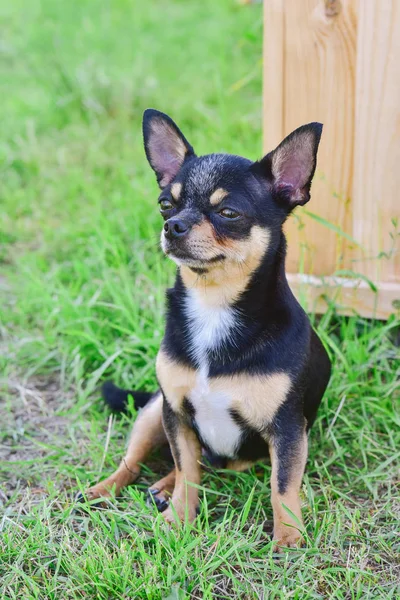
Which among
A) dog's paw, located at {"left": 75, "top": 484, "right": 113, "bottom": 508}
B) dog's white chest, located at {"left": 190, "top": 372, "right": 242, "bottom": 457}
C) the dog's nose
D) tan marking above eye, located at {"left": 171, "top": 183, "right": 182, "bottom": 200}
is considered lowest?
dog's paw, located at {"left": 75, "top": 484, "right": 113, "bottom": 508}

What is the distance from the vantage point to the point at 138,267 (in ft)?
13.7

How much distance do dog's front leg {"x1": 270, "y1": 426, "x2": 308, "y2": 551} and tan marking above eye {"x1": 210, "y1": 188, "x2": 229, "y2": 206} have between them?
0.83 m

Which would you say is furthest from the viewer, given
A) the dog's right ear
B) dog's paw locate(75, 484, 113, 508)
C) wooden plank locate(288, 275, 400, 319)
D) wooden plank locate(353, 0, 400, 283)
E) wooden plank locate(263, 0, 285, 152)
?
wooden plank locate(288, 275, 400, 319)

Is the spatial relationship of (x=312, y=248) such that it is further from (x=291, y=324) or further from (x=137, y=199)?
(x=137, y=199)

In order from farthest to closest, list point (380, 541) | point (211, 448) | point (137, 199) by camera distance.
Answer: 1. point (137, 199)
2. point (211, 448)
3. point (380, 541)

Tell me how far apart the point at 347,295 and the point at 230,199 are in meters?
1.28

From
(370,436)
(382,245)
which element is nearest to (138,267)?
(382,245)

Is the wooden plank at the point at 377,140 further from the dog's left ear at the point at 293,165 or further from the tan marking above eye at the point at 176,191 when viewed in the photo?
the tan marking above eye at the point at 176,191

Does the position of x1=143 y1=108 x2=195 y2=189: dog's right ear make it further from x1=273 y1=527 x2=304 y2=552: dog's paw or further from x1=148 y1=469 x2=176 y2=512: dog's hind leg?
x1=273 y1=527 x2=304 y2=552: dog's paw

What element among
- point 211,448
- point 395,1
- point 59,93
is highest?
point 395,1

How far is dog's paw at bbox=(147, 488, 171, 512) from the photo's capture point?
2.87 metres

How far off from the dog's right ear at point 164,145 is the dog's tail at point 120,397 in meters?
1.02

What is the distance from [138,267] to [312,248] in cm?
105

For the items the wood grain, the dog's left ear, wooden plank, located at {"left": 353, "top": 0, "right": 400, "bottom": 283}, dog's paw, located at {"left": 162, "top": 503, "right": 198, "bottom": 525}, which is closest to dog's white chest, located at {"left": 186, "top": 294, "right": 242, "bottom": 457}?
dog's paw, located at {"left": 162, "top": 503, "right": 198, "bottom": 525}
